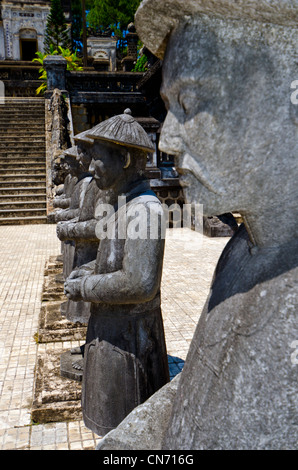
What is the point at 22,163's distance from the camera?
48.6ft

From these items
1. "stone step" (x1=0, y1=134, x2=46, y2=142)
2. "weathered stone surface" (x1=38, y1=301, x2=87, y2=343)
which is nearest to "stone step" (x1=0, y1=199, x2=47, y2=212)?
"stone step" (x1=0, y1=134, x2=46, y2=142)

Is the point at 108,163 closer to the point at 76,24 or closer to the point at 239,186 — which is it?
the point at 239,186

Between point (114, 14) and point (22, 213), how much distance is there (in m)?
28.5

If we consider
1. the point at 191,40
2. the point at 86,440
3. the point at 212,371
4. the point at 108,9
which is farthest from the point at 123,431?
the point at 108,9

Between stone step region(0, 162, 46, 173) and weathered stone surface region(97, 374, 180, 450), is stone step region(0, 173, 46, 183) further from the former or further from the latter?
weathered stone surface region(97, 374, 180, 450)

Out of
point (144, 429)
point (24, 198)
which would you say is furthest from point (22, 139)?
point (144, 429)

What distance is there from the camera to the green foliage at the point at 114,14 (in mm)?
34781

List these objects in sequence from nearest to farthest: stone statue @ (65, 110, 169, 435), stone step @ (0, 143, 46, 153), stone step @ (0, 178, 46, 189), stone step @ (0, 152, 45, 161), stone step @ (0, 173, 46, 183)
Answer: stone statue @ (65, 110, 169, 435) < stone step @ (0, 178, 46, 189) < stone step @ (0, 173, 46, 183) < stone step @ (0, 152, 45, 161) < stone step @ (0, 143, 46, 153)

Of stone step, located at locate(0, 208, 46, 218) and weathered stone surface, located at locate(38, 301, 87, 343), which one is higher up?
weathered stone surface, located at locate(38, 301, 87, 343)

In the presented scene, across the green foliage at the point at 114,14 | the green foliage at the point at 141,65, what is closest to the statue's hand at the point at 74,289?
the green foliage at the point at 141,65

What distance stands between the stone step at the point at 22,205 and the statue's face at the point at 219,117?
1261cm

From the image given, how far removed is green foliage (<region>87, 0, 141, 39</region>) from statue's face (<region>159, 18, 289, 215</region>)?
1474 inches

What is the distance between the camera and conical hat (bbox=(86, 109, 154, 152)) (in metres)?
2.38

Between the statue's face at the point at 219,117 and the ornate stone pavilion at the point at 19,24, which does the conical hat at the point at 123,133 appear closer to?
the statue's face at the point at 219,117
